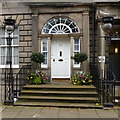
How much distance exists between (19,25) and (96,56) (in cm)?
455

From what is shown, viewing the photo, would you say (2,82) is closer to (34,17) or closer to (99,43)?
(34,17)

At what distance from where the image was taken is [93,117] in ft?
15.6

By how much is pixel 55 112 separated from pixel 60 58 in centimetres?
377

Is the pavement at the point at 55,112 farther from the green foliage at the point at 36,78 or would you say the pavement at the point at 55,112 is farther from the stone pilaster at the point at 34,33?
the stone pilaster at the point at 34,33

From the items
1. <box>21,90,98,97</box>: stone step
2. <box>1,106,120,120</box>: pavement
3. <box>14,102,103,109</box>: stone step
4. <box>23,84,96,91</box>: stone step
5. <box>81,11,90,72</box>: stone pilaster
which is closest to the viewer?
<box>1,106,120,120</box>: pavement

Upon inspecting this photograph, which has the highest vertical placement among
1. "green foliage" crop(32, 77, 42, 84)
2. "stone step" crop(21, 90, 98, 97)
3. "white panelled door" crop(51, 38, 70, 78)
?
"white panelled door" crop(51, 38, 70, 78)

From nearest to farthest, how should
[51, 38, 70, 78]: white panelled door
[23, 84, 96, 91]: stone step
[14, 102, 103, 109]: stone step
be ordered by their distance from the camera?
[14, 102, 103, 109]: stone step
[23, 84, 96, 91]: stone step
[51, 38, 70, 78]: white panelled door

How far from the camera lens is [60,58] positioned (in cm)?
842

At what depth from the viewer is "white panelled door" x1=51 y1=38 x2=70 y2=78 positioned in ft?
27.6

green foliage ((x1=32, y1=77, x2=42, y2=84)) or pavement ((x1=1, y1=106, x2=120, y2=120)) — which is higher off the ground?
green foliage ((x1=32, y1=77, x2=42, y2=84))

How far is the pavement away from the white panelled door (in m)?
3.06

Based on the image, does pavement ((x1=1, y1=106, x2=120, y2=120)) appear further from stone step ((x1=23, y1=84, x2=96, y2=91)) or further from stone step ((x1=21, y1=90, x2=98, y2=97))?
stone step ((x1=23, y1=84, x2=96, y2=91))

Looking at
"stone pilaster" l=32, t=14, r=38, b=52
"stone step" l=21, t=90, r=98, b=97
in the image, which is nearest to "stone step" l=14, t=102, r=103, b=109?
"stone step" l=21, t=90, r=98, b=97

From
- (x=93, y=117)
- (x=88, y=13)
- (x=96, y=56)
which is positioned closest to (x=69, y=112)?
(x=93, y=117)
